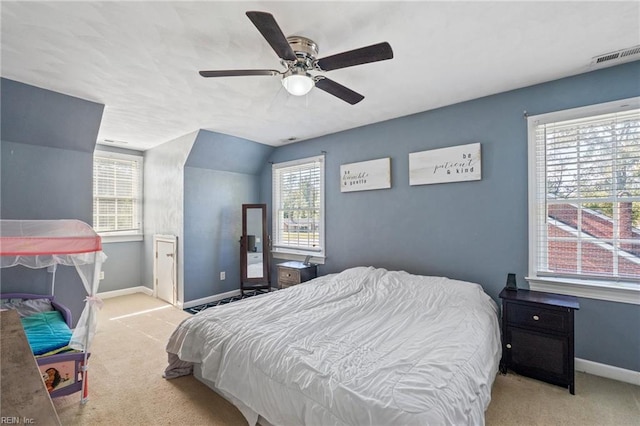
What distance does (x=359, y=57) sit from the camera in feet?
5.51

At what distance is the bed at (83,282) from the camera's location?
199 centimetres

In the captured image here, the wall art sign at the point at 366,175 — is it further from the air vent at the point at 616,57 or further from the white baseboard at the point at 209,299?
the white baseboard at the point at 209,299

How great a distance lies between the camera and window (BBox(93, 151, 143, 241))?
4.88m

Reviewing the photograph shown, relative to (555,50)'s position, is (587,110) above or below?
below

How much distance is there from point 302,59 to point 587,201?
2.75 m

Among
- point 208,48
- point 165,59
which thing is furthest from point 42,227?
point 208,48

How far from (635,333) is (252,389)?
9.95ft

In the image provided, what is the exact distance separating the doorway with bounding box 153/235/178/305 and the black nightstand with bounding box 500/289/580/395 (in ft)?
14.3

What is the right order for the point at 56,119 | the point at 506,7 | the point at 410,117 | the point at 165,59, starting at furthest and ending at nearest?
1. the point at 410,117
2. the point at 56,119
3. the point at 165,59
4. the point at 506,7

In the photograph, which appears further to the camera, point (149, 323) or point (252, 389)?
point (149, 323)

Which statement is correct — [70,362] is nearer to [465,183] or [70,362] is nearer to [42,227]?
[42,227]

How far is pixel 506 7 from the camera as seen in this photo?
1.72 metres

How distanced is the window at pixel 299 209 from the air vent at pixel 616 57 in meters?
3.06

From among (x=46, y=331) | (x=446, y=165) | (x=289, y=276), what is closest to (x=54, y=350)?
(x=46, y=331)
